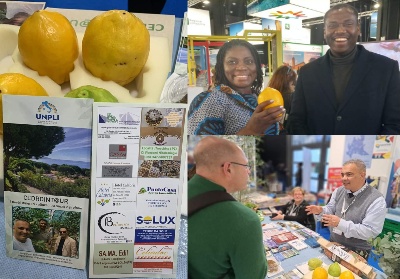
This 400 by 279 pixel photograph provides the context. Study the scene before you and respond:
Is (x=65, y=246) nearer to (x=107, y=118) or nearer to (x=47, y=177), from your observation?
(x=47, y=177)

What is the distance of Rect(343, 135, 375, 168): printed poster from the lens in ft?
4.00

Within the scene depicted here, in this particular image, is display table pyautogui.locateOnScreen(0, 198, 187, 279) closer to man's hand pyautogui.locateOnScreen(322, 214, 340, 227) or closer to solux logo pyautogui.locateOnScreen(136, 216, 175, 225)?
solux logo pyautogui.locateOnScreen(136, 216, 175, 225)

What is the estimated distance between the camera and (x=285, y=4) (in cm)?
118

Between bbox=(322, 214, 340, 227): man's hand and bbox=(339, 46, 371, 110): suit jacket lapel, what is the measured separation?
381 millimetres

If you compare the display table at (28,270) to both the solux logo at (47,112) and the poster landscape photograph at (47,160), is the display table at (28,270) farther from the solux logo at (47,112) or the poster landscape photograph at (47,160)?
the solux logo at (47,112)

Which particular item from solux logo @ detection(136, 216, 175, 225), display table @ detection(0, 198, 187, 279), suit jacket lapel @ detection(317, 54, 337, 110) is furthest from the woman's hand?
display table @ detection(0, 198, 187, 279)

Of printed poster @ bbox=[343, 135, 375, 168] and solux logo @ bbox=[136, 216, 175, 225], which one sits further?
printed poster @ bbox=[343, 135, 375, 168]

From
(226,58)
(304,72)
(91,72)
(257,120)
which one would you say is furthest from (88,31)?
(304,72)

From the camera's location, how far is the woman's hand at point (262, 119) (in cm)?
119

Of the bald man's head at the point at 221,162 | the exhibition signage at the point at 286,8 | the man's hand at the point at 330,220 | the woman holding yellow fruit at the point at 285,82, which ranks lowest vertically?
the man's hand at the point at 330,220

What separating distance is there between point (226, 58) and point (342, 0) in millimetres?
408

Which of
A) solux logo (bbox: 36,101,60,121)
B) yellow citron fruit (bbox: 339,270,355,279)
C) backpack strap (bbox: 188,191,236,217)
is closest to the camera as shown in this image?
solux logo (bbox: 36,101,60,121)

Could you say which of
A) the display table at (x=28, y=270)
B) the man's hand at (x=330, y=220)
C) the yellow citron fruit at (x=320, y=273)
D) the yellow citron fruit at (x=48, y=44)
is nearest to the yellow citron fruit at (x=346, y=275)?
the yellow citron fruit at (x=320, y=273)

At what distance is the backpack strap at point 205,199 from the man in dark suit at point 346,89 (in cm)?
30
